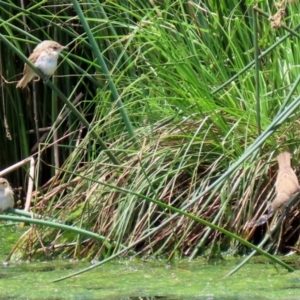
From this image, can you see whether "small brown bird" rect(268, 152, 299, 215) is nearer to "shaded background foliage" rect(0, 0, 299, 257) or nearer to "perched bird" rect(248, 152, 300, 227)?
"perched bird" rect(248, 152, 300, 227)

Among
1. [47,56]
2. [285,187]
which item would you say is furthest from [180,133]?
[285,187]

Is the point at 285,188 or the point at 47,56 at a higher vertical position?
the point at 47,56

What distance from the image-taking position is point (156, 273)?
4266 mm

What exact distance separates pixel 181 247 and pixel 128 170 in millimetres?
488

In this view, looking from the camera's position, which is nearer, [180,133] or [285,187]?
[285,187]

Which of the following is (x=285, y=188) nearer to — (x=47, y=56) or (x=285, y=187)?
(x=285, y=187)

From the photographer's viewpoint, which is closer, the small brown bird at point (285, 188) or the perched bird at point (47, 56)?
the small brown bird at point (285, 188)

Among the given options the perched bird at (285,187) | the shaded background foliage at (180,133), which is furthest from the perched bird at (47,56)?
the perched bird at (285,187)

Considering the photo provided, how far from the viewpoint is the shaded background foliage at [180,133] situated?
4.72m

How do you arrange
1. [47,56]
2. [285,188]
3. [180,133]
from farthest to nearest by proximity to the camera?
[47,56]
[180,133]
[285,188]

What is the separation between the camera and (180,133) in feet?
16.3

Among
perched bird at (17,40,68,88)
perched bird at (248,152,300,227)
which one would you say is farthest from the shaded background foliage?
perched bird at (248,152,300,227)

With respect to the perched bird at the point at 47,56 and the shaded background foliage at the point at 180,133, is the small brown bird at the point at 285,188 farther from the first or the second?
the perched bird at the point at 47,56

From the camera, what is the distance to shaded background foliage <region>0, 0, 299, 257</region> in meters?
4.72
